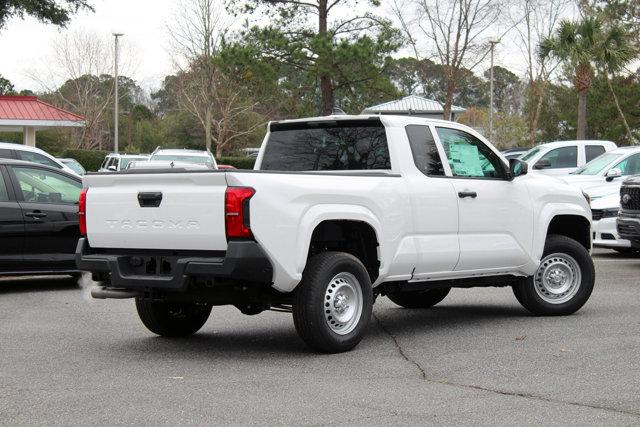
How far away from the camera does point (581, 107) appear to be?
39.2m

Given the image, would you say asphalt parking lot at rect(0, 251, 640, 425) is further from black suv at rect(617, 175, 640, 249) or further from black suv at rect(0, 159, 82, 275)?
black suv at rect(617, 175, 640, 249)

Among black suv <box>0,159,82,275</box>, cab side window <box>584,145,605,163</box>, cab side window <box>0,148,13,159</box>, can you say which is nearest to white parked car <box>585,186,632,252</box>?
cab side window <box>584,145,605,163</box>

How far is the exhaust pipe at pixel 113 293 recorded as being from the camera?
26.7ft

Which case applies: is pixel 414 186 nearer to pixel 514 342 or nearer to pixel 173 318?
pixel 514 342

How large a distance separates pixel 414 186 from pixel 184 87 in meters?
52.1

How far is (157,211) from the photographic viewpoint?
799cm

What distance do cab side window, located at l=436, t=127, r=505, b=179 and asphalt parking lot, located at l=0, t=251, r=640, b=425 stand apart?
4.84 feet

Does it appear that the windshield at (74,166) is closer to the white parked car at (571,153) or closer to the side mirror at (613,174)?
the white parked car at (571,153)

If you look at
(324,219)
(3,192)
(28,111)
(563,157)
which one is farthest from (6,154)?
(28,111)

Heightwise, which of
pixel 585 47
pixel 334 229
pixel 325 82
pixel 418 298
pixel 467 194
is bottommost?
pixel 418 298

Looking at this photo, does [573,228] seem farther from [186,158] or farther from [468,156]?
[186,158]

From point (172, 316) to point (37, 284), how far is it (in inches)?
203

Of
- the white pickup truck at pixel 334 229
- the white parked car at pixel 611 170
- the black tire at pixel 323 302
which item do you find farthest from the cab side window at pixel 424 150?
the white parked car at pixel 611 170

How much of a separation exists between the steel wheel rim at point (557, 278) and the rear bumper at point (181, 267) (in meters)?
3.76
